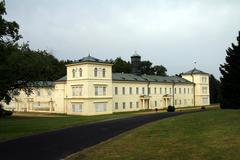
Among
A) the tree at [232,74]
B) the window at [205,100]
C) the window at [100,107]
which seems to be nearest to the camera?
the tree at [232,74]

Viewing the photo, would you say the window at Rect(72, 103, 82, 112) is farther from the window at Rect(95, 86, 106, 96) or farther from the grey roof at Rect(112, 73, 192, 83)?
the grey roof at Rect(112, 73, 192, 83)

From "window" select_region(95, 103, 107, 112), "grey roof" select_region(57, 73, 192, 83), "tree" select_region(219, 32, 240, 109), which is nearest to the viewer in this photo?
"tree" select_region(219, 32, 240, 109)

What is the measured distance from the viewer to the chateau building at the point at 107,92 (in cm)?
6094

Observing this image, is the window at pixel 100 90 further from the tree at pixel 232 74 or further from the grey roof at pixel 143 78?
the tree at pixel 232 74

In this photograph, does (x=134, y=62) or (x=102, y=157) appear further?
(x=134, y=62)

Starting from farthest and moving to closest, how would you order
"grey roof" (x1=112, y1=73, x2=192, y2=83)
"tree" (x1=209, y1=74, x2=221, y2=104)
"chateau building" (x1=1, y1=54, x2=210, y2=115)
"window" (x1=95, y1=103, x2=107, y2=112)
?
1. "tree" (x1=209, y1=74, x2=221, y2=104)
2. "grey roof" (x1=112, y1=73, x2=192, y2=83)
3. "window" (x1=95, y1=103, x2=107, y2=112)
4. "chateau building" (x1=1, y1=54, x2=210, y2=115)

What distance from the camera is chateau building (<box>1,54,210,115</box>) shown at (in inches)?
2399

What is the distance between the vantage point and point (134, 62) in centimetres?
8150

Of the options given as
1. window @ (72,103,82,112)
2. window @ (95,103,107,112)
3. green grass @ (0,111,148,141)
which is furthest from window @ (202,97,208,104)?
green grass @ (0,111,148,141)

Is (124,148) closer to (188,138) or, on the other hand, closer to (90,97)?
(188,138)

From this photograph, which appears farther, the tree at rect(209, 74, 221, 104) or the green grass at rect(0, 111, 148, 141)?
the tree at rect(209, 74, 221, 104)

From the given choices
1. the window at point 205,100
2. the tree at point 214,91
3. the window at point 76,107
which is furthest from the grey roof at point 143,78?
the tree at point 214,91


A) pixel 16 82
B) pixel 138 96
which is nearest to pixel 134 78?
pixel 138 96

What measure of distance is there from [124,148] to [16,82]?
50.8 feet
